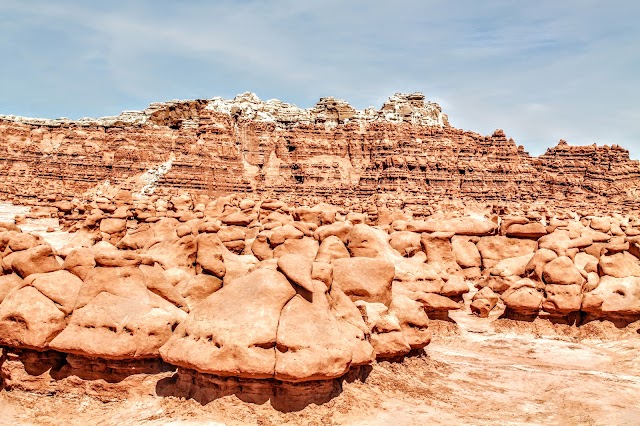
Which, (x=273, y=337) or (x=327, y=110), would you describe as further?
(x=327, y=110)

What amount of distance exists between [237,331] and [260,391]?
0.90 meters

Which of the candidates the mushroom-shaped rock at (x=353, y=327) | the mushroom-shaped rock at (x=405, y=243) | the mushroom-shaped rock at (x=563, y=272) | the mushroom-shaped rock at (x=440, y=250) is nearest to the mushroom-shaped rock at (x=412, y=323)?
the mushroom-shaped rock at (x=353, y=327)

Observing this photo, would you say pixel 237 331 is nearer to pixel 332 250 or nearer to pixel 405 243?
pixel 332 250

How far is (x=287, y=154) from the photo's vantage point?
92.6 metres

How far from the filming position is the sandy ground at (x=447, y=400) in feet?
26.6

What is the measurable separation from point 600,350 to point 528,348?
1.67 metres

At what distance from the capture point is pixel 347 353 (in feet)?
27.7

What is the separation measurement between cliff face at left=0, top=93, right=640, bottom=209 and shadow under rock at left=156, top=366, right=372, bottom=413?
72.6 m

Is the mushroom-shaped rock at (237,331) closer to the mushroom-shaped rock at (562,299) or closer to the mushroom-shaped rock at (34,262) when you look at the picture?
the mushroom-shaped rock at (34,262)

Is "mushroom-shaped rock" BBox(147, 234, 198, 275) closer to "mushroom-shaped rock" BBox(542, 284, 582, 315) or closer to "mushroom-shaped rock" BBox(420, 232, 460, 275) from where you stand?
"mushroom-shaped rock" BBox(420, 232, 460, 275)

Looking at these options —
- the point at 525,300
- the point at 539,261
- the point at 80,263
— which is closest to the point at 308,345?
the point at 80,263

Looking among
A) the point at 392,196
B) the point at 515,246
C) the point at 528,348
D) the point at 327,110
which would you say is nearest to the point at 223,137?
the point at 327,110

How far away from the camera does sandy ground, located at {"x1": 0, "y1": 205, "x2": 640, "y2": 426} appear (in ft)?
26.6

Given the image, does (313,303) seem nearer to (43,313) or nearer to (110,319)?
(110,319)
